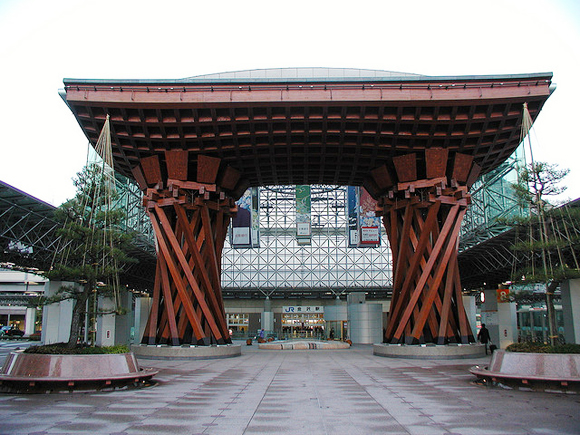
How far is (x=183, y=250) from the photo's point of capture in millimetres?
24797

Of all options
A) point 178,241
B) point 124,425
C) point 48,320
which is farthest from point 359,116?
point 48,320

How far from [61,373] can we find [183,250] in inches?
539

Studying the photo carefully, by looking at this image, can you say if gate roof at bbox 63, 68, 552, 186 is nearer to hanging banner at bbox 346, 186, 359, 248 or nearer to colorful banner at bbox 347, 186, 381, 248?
colorful banner at bbox 347, 186, 381, 248

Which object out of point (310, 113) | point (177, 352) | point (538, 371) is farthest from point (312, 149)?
point (538, 371)

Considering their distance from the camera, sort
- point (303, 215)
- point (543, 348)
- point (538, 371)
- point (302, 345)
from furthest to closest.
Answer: point (303, 215) → point (302, 345) → point (543, 348) → point (538, 371)

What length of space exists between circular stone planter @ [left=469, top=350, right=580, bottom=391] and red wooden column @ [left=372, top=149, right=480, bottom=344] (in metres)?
11.4

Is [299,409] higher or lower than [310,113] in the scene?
lower

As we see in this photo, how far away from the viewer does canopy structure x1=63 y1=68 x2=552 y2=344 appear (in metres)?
21.5

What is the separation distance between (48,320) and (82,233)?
20.5 meters

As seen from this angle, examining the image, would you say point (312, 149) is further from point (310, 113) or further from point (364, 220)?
point (364, 220)

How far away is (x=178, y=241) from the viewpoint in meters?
24.8

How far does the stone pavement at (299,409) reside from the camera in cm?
768

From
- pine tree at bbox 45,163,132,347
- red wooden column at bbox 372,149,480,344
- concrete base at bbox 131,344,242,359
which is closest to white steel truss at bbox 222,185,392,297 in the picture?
red wooden column at bbox 372,149,480,344

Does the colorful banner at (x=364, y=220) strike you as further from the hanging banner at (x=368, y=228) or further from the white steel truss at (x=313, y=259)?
the white steel truss at (x=313, y=259)
